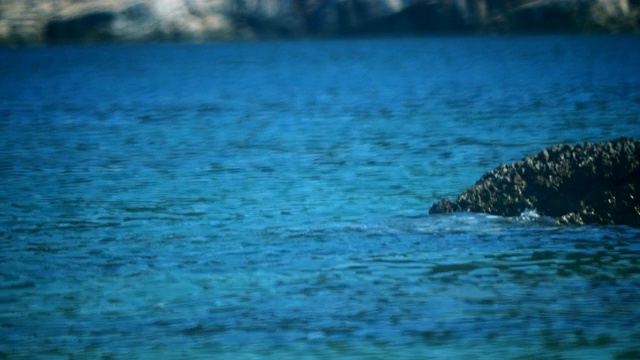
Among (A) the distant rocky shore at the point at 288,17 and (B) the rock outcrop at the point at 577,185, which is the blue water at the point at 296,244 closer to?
(B) the rock outcrop at the point at 577,185

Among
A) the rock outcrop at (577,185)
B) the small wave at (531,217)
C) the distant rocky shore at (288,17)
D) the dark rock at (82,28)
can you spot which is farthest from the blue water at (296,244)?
the dark rock at (82,28)

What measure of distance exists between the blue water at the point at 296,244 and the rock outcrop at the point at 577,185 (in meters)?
0.23

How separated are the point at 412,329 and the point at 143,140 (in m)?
17.2

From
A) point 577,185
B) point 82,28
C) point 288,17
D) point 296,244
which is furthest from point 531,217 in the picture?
point 82,28

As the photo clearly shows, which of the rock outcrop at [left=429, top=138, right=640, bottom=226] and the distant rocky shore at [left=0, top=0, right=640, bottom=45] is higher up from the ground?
the rock outcrop at [left=429, top=138, right=640, bottom=226]

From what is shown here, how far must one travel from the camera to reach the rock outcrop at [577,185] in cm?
1217

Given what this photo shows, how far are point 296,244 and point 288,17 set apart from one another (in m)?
93.3

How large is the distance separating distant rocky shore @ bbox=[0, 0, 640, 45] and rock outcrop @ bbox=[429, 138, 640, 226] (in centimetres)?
8709

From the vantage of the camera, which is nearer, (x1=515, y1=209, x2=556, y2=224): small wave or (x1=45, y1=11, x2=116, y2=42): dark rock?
(x1=515, y1=209, x2=556, y2=224): small wave

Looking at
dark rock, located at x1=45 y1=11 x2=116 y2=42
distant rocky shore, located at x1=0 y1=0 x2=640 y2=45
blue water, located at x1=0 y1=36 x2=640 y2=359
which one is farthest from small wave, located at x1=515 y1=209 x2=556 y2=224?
dark rock, located at x1=45 y1=11 x2=116 y2=42

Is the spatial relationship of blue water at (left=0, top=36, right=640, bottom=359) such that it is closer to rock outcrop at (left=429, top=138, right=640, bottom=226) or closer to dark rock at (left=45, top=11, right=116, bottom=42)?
rock outcrop at (left=429, top=138, right=640, bottom=226)

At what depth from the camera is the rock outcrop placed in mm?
12172

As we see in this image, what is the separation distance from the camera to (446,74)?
53.5 meters

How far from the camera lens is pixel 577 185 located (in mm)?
12297
